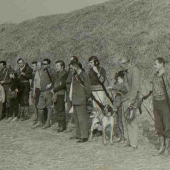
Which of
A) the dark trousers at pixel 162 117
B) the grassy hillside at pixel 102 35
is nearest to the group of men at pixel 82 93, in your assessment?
the dark trousers at pixel 162 117

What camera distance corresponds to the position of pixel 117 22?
64.8 ft

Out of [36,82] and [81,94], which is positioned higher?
[36,82]

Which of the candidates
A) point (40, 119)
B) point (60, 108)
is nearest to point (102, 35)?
point (40, 119)

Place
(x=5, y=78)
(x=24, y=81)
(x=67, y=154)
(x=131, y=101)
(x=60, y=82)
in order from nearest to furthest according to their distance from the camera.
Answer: (x=67, y=154), (x=131, y=101), (x=60, y=82), (x=24, y=81), (x=5, y=78)

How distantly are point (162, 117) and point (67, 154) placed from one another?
7.07 ft

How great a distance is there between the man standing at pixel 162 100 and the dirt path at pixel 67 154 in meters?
0.47

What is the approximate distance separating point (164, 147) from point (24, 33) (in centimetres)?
2057

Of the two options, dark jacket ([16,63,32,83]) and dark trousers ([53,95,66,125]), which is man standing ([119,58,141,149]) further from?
dark jacket ([16,63,32,83])

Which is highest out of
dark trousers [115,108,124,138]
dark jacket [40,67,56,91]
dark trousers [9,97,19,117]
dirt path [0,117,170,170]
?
dark jacket [40,67,56,91]

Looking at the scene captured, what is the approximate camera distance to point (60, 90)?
32.3 ft

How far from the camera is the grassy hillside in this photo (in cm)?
1596

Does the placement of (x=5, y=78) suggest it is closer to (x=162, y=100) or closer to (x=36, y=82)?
(x=36, y=82)

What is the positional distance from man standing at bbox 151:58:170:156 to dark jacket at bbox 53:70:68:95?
339cm

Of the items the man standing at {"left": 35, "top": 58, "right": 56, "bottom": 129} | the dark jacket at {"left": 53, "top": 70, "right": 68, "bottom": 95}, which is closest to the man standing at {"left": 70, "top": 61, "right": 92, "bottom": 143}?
the dark jacket at {"left": 53, "top": 70, "right": 68, "bottom": 95}
